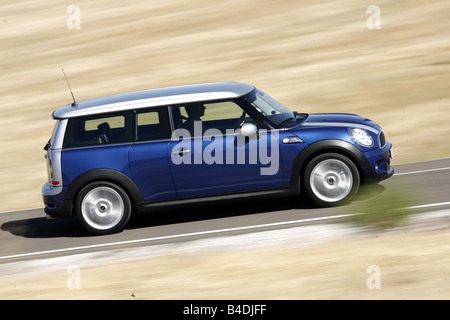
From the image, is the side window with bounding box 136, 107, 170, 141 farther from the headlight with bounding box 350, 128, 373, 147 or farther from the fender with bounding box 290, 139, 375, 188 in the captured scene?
the headlight with bounding box 350, 128, 373, 147

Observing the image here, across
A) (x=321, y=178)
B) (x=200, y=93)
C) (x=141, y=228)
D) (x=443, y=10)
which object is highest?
(x=443, y=10)

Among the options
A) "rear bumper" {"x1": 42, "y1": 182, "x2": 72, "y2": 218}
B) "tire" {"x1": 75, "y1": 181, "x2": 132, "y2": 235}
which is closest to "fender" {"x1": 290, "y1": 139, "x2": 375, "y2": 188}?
"tire" {"x1": 75, "y1": 181, "x2": 132, "y2": 235}

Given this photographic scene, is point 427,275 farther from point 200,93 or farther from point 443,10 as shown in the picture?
point 443,10

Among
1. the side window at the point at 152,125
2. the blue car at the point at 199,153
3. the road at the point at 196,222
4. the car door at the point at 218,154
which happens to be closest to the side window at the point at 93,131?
the blue car at the point at 199,153

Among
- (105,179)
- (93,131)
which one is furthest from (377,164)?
(93,131)

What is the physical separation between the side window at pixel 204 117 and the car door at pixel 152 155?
0.55ft

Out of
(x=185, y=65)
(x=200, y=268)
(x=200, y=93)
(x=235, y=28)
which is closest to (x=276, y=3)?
(x=235, y=28)

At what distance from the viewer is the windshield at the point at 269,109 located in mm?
8258

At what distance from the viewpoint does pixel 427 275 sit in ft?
19.0

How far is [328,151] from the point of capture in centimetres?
815

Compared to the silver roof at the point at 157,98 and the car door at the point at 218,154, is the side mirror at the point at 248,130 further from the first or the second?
the silver roof at the point at 157,98

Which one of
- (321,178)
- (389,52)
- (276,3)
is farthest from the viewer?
(276,3)

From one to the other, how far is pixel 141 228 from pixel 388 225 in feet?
10.4

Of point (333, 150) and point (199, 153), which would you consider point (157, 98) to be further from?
point (333, 150)
